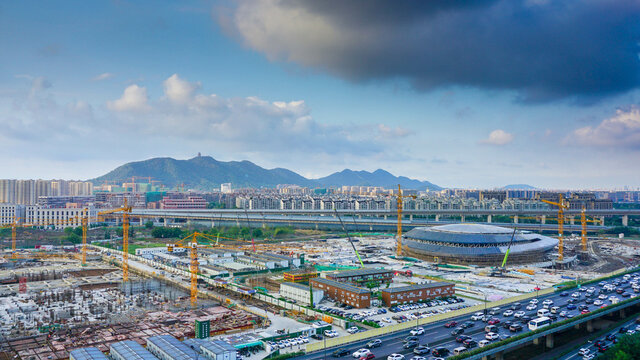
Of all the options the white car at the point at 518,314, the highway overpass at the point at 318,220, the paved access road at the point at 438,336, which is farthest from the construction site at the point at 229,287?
the highway overpass at the point at 318,220

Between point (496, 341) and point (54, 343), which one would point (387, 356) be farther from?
point (54, 343)

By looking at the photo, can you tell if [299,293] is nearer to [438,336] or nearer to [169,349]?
[438,336]

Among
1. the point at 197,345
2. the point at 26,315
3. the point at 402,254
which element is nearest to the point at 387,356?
the point at 197,345

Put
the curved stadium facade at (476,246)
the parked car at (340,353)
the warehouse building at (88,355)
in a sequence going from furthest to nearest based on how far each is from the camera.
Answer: the curved stadium facade at (476,246) → the parked car at (340,353) → the warehouse building at (88,355)

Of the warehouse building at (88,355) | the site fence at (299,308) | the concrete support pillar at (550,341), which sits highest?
the warehouse building at (88,355)

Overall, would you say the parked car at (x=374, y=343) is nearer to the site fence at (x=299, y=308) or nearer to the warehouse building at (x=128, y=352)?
the site fence at (x=299, y=308)

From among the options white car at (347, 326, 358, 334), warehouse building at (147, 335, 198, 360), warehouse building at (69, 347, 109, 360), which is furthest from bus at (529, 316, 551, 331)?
warehouse building at (69, 347, 109, 360)

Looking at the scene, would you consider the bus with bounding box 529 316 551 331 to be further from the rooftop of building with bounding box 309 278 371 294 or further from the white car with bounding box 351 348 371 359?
the rooftop of building with bounding box 309 278 371 294
